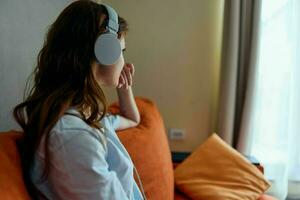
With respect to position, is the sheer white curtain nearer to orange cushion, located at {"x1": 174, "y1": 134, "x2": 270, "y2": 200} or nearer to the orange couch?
orange cushion, located at {"x1": 174, "y1": 134, "x2": 270, "y2": 200}

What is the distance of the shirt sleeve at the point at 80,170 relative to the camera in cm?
86

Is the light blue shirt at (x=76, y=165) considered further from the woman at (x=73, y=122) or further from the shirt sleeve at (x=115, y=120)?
the shirt sleeve at (x=115, y=120)

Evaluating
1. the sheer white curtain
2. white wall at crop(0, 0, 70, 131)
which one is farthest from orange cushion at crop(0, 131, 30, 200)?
the sheer white curtain

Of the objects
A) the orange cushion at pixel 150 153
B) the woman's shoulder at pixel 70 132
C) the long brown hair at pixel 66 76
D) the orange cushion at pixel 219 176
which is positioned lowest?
the orange cushion at pixel 219 176

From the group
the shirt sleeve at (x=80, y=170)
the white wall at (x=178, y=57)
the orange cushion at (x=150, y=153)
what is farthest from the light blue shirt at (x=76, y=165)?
the white wall at (x=178, y=57)

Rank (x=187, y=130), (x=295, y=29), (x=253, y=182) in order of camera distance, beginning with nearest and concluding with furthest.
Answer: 1. (x=253, y=182)
2. (x=295, y=29)
3. (x=187, y=130)

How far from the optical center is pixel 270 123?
7.73ft

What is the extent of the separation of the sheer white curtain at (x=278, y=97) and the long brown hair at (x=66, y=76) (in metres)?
1.51

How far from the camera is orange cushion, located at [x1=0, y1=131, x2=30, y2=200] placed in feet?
2.68

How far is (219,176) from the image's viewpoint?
1863 mm

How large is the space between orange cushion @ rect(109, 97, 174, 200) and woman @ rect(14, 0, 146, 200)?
1.26 feet

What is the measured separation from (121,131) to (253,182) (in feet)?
2.59

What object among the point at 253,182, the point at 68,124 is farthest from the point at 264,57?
the point at 68,124

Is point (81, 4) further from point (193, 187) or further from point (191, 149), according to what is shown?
point (191, 149)
